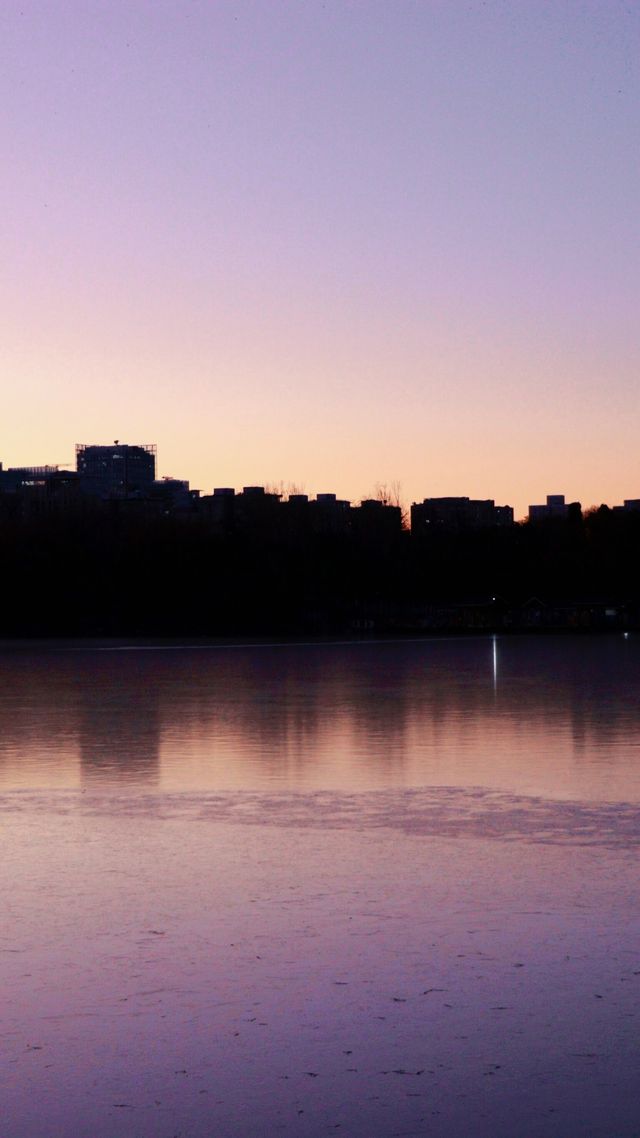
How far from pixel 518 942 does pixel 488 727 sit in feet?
50.1

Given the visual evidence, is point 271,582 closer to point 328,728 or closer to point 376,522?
point 376,522

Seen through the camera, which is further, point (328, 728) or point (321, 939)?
point (328, 728)

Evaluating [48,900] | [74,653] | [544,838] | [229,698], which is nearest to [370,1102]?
[48,900]

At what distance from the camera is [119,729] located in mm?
23859

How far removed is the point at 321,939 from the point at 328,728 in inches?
591

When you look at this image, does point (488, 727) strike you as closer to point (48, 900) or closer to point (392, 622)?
point (48, 900)

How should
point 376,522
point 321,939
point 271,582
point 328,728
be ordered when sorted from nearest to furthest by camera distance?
1. point 321,939
2. point 328,728
3. point 271,582
4. point 376,522

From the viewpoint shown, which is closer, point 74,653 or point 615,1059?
point 615,1059

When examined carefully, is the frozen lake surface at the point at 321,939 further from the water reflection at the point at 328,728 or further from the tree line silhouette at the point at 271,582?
the tree line silhouette at the point at 271,582

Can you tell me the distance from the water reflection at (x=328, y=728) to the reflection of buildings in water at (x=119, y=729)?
3 centimetres

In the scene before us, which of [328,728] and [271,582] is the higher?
[271,582]

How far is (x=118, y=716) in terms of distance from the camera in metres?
26.7

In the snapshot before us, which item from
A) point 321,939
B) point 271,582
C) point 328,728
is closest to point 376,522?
point 271,582

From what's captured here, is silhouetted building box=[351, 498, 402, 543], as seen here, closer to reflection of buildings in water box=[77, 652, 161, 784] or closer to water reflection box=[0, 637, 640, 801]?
water reflection box=[0, 637, 640, 801]
